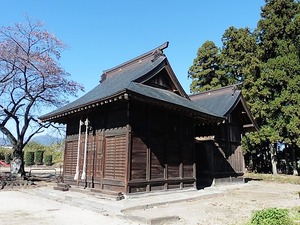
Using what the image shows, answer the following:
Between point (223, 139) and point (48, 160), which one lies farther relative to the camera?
point (48, 160)

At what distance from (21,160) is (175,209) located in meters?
11.0

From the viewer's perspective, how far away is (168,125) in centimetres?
1091

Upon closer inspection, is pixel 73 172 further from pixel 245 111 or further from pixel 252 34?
pixel 252 34

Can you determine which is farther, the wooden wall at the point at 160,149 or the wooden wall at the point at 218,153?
the wooden wall at the point at 218,153

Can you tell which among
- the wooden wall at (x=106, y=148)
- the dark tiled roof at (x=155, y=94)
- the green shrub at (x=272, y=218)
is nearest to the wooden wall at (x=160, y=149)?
the wooden wall at (x=106, y=148)

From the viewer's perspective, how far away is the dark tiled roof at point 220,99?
1494 cm

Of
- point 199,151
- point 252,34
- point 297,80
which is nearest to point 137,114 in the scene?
point 199,151

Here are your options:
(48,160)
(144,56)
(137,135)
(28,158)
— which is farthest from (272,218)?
(28,158)

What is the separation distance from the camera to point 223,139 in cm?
1544

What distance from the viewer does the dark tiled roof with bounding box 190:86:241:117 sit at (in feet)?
49.0

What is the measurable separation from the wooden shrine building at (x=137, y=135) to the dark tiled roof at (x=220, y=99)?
263cm

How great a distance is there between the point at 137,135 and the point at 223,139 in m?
7.53

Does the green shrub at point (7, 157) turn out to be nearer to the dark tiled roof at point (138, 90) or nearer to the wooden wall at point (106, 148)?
the dark tiled roof at point (138, 90)

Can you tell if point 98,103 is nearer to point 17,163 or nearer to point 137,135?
point 137,135
